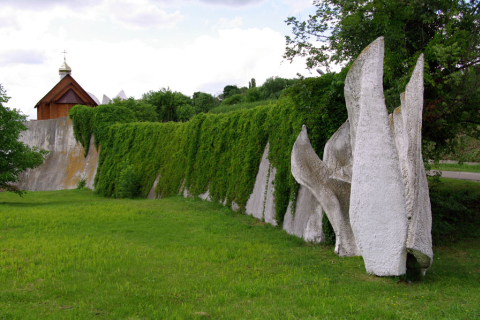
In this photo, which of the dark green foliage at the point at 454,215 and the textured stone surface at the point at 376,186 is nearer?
the textured stone surface at the point at 376,186

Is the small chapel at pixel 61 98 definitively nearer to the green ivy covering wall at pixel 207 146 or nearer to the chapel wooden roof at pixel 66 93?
the chapel wooden roof at pixel 66 93

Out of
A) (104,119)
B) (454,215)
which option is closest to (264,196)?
(454,215)

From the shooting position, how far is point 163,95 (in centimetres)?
4419

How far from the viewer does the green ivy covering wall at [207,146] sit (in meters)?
10.0

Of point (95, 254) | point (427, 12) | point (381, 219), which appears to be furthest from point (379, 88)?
point (95, 254)

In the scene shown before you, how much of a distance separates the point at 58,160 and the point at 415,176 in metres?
28.1

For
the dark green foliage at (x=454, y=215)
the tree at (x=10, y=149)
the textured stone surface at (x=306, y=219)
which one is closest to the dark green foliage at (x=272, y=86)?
the tree at (x=10, y=149)

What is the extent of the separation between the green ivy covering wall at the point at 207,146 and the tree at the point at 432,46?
1.48 metres

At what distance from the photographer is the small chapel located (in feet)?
121

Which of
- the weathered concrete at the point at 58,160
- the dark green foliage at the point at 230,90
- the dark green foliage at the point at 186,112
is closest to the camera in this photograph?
the weathered concrete at the point at 58,160

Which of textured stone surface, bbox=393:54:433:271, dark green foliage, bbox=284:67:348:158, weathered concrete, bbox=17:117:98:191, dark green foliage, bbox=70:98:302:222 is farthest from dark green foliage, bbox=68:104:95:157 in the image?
textured stone surface, bbox=393:54:433:271

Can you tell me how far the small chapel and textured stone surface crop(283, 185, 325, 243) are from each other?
1296 inches

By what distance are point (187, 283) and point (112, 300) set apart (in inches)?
44.6

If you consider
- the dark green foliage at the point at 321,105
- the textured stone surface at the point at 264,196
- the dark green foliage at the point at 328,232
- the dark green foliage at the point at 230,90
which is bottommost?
the dark green foliage at the point at 328,232
